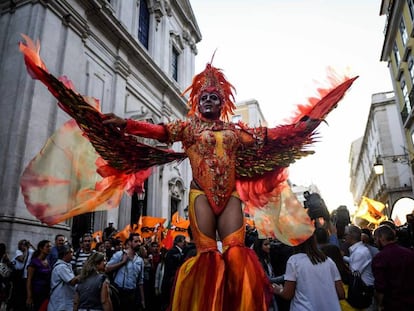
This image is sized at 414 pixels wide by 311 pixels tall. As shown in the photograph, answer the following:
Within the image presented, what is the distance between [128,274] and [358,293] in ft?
13.6

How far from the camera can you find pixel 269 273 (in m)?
4.84

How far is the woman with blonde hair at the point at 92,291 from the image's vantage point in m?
4.69

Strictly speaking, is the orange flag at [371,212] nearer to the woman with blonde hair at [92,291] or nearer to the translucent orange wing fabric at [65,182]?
the woman with blonde hair at [92,291]

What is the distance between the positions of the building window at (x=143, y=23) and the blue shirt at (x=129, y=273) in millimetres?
15022

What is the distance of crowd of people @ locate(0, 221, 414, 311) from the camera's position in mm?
3062

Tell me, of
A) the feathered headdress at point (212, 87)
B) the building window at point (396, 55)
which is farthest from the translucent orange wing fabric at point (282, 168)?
the building window at point (396, 55)

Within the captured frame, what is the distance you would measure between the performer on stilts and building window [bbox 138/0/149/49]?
16978mm

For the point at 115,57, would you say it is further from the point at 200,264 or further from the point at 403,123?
the point at 403,123

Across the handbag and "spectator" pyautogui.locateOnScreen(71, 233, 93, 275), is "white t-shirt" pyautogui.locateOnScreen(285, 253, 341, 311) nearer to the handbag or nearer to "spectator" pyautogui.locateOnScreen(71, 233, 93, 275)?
the handbag

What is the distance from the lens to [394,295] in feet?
11.2

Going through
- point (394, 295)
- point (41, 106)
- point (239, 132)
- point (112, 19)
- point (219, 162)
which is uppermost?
point (112, 19)

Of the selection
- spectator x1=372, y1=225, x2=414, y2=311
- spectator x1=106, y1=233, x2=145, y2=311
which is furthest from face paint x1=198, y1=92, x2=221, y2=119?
spectator x1=106, y1=233, x2=145, y2=311

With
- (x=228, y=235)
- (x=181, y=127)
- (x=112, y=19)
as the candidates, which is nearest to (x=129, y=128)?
(x=181, y=127)

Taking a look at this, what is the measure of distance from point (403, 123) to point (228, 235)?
22.6 metres
